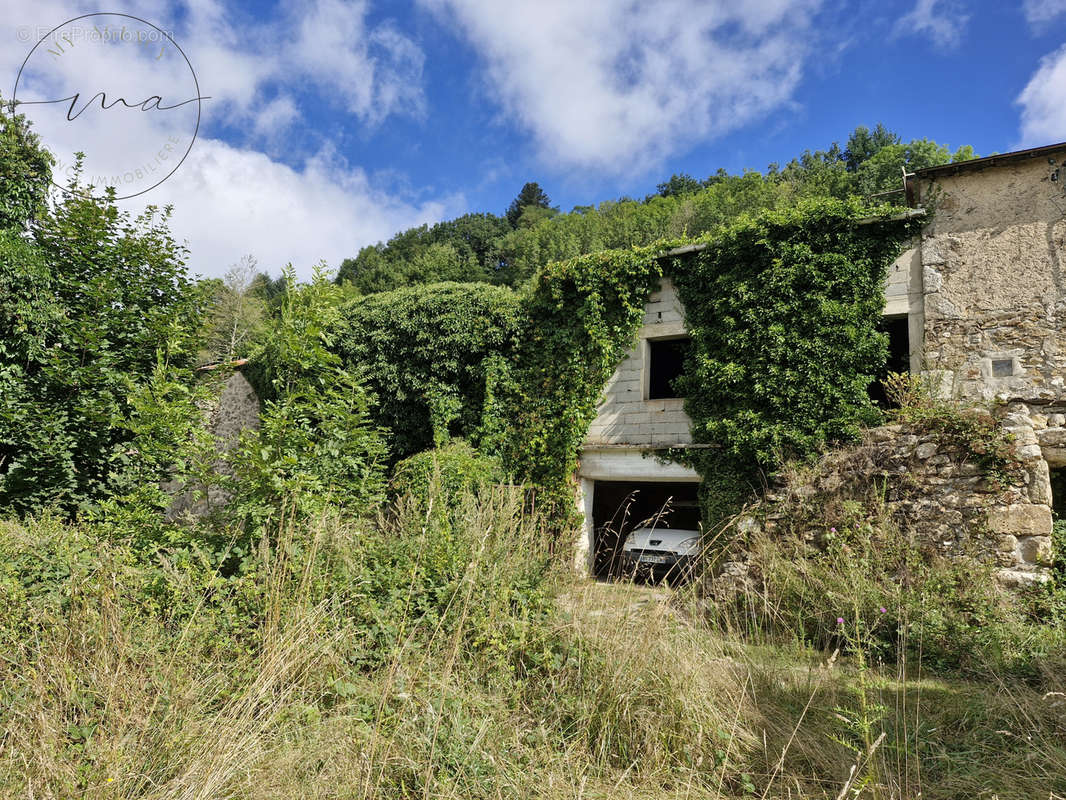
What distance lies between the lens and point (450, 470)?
9.16m

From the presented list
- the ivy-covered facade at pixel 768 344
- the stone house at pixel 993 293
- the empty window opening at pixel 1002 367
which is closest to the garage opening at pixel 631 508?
the ivy-covered facade at pixel 768 344

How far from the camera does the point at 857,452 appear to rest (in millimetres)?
7562

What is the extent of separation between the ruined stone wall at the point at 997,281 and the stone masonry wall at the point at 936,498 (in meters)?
0.82

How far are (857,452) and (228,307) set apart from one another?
34928mm

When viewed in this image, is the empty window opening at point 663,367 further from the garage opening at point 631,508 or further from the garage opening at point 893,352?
the garage opening at point 893,352

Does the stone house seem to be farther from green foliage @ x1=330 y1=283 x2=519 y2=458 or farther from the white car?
green foliage @ x1=330 y1=283 x2=519 y2=458

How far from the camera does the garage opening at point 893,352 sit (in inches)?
338

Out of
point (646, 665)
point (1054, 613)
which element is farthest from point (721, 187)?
point (646, 665)

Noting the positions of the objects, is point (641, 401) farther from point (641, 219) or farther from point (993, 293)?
point (641, 219)

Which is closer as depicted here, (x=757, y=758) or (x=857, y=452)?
(x=757, y=758)

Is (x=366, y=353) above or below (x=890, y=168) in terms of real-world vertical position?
below

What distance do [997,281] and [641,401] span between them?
514 cm

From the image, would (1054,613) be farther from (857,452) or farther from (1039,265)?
(1039,265)

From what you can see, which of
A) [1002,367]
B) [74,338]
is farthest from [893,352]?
[74,338]
